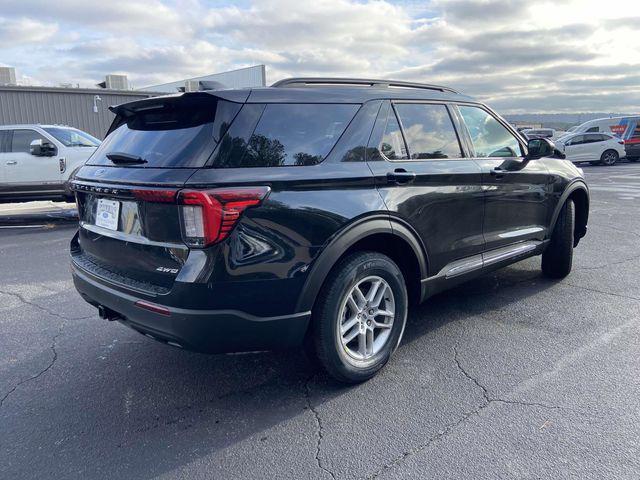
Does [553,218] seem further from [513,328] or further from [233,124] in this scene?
[233,124]

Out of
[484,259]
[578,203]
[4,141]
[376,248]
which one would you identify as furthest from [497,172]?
[4,141]

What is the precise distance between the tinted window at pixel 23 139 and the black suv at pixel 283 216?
808 cm

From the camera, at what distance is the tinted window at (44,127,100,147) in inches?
416

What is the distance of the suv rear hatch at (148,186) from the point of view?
2691 mm

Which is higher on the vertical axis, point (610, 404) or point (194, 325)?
point (194, 325)

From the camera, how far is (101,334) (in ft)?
13.8

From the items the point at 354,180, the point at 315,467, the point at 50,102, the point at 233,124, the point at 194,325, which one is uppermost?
the point at 50,102

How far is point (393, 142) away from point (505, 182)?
1401mm

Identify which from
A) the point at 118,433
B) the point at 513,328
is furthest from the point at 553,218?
the point at 118,433

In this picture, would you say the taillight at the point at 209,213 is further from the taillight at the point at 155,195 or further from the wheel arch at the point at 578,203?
the wheel arch at the point at 578,203

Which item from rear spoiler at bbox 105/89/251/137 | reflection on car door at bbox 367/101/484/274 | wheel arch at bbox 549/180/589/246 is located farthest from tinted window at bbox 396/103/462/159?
wheel arch at bbox 549/180/589/246

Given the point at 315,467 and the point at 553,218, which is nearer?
the point at 315,467

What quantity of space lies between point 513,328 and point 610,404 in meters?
1.18

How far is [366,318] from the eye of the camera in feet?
10.9
